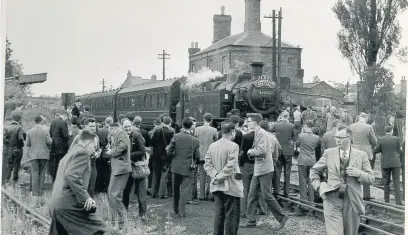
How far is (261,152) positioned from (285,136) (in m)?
2.84

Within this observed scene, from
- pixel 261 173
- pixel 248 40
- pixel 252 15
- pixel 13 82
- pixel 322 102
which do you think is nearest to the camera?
pixel 261 173

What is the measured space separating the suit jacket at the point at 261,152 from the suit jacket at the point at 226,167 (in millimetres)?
1181

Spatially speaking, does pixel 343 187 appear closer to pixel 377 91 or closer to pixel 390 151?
pixel 390 151

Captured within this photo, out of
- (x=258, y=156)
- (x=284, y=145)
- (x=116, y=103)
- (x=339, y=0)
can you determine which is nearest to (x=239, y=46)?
(x=116, y=103)

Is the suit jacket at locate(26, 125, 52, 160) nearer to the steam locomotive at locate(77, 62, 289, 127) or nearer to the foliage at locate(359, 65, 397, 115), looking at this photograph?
the steam locomotive at locate(77, 62, 289, 127)

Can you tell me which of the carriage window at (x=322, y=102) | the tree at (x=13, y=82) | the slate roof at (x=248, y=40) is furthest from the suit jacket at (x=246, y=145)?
the carriage window at (x=322, y=102)

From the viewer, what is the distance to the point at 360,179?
6.02 metres

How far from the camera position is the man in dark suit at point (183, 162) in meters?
9.20

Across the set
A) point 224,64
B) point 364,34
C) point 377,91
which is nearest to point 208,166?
point 377,91

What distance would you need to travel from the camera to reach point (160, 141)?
10805 mm

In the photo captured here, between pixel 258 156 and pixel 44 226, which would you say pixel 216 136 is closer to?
pixel 258 156

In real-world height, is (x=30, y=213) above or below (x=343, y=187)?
below

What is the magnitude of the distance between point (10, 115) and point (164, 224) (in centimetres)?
490

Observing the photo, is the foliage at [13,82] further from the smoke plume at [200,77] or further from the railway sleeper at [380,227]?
the smoke plume at [200,77]
